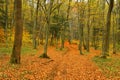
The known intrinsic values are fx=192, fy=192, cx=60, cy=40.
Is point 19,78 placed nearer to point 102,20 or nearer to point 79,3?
point 79,3

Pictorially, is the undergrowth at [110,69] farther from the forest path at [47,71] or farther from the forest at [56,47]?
the forest path at [47,71]

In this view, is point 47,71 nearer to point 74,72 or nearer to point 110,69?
point 74,72

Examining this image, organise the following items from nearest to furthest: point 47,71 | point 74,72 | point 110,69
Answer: point 47,71 → point 74,72 → point 110,69

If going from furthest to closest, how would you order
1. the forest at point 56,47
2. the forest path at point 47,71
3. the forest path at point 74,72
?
the forest at point 56,47 → the forest path at point 74,72 → the forest path at point 47,71

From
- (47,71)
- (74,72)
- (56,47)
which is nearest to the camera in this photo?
(47,71)

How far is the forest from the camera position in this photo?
453 inches

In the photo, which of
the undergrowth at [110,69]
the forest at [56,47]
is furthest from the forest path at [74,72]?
the undergrowth at [110,69]

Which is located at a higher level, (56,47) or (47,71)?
(47,71)

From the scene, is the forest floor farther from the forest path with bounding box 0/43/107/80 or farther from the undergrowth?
the undergrowth

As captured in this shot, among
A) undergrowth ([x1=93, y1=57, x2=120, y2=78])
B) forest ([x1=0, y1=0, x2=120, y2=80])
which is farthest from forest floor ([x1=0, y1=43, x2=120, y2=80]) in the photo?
undergrowth ([x1=93, y1=57, x2=120, y2=78])

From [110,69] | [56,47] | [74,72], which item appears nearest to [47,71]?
[74,72]

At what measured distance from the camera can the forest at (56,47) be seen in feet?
37.8

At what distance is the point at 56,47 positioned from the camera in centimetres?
4356

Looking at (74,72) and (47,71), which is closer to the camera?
(47,71)
